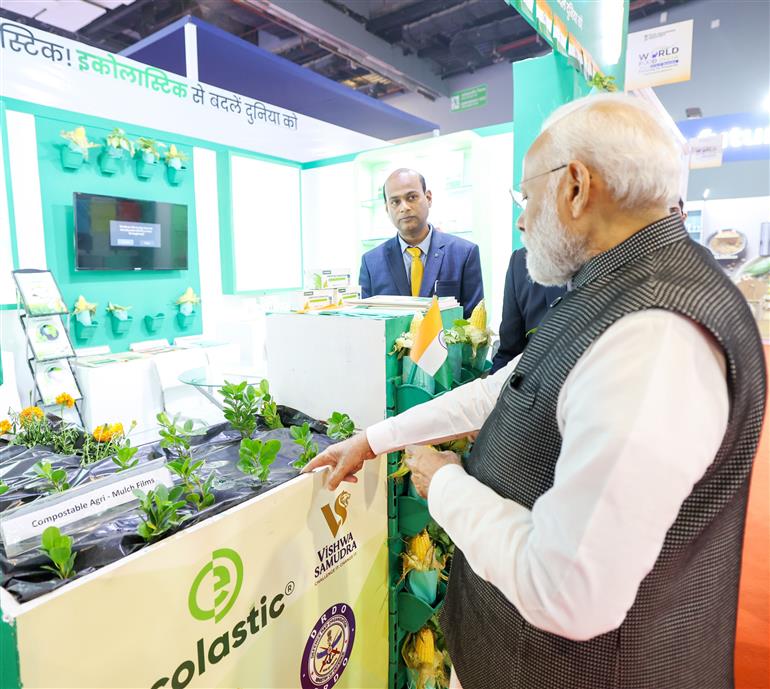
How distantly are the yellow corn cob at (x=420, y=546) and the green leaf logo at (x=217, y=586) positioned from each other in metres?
0.70

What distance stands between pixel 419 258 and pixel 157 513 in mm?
2587

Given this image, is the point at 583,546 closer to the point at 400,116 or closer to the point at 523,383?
the point at 523,383

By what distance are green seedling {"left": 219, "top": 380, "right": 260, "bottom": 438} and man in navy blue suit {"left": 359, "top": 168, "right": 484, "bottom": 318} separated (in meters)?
1.84

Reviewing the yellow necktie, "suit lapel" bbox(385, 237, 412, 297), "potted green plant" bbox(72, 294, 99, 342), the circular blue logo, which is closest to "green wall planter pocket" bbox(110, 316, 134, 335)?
"potted green plant" bbox(72, 294, 99, 342)

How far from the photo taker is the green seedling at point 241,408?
1.51 metres

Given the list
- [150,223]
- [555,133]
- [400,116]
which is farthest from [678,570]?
[400,116]

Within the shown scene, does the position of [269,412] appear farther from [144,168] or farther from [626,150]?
[144,168]

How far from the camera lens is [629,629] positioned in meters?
0.85

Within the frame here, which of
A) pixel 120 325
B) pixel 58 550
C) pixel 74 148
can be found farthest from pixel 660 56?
pixel 58 550

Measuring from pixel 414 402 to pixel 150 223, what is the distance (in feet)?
13.9

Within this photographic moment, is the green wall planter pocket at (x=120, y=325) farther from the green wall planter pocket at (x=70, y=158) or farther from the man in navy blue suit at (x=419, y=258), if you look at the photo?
the man in navy blue suit at (x=419, y=258)

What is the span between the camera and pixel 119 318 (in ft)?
15.5

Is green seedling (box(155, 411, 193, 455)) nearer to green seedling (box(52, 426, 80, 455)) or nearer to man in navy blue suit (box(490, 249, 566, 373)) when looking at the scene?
green seedling (box(52, 426, 80, 455))

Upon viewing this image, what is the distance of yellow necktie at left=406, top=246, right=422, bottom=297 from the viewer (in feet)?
10.9
